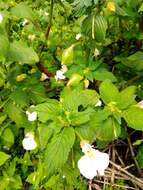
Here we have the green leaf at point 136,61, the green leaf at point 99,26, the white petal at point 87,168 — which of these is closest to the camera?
the white petal at point 87,168

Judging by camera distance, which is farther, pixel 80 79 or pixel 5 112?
pixel 5 112

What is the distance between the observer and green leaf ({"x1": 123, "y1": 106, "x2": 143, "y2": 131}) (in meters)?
1.20

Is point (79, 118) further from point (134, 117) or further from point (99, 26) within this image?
point (99, 26)

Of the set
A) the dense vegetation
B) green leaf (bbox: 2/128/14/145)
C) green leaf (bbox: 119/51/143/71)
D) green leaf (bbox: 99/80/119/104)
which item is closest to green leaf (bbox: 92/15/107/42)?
the dense vegetation

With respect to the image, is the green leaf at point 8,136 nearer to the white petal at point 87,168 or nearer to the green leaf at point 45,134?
the green leaf at point 45,134

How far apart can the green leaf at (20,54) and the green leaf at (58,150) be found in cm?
37

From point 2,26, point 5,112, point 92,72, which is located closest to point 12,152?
point 5,112

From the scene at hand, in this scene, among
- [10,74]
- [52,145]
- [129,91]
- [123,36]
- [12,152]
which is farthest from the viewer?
[12,152]

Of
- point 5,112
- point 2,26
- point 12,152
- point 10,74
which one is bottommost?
point 12,152

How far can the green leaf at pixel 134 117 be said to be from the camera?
1197 mm

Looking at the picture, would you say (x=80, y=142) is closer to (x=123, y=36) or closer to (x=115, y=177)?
(x=115, y=177)

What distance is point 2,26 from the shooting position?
4.42 feet

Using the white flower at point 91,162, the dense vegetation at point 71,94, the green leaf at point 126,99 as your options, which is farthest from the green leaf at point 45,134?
the green leaf at point 126,99

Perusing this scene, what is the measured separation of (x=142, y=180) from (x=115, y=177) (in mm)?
110
